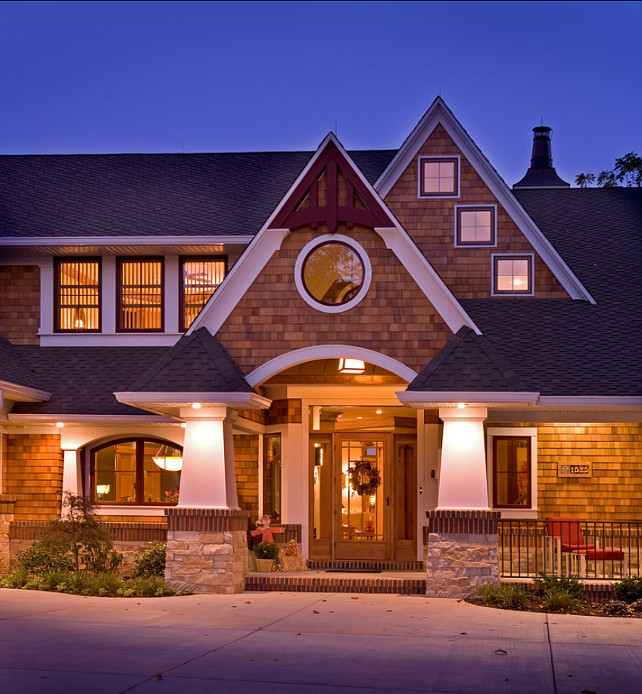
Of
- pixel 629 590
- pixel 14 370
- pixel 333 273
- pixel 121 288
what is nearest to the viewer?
pixel 629 590

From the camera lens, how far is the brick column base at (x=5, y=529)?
19922 mm

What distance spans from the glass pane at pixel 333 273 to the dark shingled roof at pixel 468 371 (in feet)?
6.46

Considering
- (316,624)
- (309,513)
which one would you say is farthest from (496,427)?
(316,624)

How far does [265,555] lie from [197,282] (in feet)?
19.2

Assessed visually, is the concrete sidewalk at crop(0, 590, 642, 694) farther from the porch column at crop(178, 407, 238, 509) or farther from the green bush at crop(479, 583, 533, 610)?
the porch column at crop(178, 407, 238, 509)

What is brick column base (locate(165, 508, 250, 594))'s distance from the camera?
1709 centimetres

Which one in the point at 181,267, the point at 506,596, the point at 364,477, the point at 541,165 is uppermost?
the point at 541,165

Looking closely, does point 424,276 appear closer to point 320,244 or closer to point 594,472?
point 320,244

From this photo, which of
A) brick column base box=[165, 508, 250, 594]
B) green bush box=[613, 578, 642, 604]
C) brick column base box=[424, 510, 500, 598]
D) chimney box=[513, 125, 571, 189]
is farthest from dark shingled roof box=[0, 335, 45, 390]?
chimney box=[513, 125, 571, 189]

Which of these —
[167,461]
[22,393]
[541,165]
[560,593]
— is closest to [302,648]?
[560,593]

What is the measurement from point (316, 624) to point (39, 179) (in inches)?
575

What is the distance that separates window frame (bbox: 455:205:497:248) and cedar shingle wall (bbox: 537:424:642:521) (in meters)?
3.75

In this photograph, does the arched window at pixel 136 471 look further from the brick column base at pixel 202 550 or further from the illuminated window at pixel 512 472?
the illuminated window at pixel 512 472

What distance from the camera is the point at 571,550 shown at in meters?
18.6
